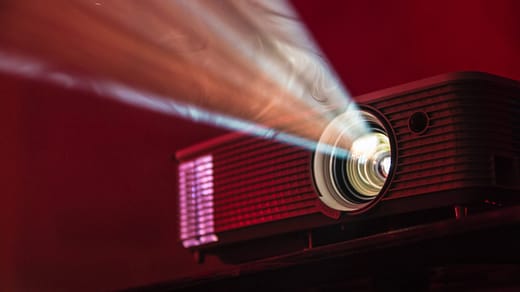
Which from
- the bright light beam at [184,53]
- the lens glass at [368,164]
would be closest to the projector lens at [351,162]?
the lens glass at [368,164]

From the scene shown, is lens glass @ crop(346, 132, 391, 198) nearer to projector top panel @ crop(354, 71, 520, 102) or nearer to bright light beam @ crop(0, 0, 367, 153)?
projector top panel @ crop(354, 71, 520, 102)

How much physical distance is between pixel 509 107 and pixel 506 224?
207 millimetres

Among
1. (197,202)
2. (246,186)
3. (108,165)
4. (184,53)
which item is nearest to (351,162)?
(246,186)

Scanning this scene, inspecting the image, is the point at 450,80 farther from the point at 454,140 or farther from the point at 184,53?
the point at 184,53

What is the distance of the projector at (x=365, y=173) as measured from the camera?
738 millimetres

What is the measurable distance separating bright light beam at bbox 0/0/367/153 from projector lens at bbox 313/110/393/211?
296 mm

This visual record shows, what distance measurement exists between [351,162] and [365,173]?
19 mm

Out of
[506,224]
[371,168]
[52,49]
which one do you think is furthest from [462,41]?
[52,49]

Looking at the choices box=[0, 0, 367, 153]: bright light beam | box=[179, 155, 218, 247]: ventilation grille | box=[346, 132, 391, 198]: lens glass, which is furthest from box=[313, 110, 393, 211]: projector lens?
box=[0, 0, 367, 153]: bright light beam

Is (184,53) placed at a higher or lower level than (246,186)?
higher

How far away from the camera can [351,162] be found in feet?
2.82

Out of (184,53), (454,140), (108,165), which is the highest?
(184,53)

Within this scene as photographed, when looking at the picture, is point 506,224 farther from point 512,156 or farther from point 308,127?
point 308,127

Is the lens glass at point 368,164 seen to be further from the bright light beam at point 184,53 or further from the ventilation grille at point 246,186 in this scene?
the bright light beam at point 184,53
